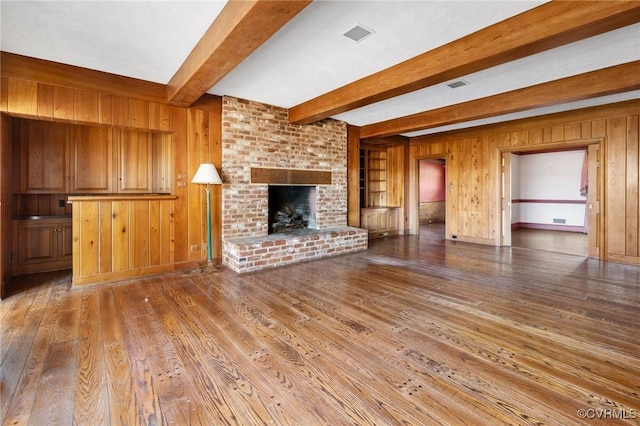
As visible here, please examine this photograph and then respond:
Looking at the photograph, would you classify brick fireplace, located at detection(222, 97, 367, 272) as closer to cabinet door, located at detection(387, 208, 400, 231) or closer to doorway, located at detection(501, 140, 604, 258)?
cabinet door, located at detection(387, 208, 400, 231)

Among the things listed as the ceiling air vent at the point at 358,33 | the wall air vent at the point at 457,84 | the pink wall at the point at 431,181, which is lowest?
the pink wall at the point at 431,181

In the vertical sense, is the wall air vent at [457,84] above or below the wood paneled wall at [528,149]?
above

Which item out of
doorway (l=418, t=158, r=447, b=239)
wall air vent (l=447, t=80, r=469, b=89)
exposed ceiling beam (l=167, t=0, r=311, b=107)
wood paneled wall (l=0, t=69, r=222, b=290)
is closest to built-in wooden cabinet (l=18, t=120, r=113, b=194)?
wood paneled wall (l=0, t=69, r=222, b=290)

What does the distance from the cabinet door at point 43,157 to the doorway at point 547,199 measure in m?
8.01

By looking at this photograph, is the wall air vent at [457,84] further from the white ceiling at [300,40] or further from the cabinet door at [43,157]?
the cabinet door at [43,157]

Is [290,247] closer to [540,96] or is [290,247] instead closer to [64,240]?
[64,240]

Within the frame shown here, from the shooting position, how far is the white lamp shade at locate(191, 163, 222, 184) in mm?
4148

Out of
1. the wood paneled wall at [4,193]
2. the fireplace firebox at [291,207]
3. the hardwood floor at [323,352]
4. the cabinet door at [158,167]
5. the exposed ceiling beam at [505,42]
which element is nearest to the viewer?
the hardwood floor at [323,352]

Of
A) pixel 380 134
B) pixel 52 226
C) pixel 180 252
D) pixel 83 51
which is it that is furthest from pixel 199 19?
pixel 380 134

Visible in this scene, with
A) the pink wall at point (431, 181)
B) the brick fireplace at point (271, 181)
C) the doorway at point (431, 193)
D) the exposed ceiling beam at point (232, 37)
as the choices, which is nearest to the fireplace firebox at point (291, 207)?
the brick fireplace at point (271, 181)

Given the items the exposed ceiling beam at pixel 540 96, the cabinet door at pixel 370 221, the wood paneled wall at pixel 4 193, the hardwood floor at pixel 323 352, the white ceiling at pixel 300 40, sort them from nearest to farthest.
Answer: the hardwood floor at pixel 323 352 → the white ceiling at pixel 300 40 → the wood paneled wall at pixel 4 193 → the exposed ceiling beam at pixel 540 96 → the cabinet door at pixel 370 221

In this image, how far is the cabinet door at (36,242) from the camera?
13.6 feet

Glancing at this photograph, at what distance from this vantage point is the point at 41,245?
430 centimetres

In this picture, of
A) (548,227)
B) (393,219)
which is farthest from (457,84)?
(548,227)
